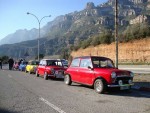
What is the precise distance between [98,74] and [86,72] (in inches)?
44.4

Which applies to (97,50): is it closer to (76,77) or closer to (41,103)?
(76,77)

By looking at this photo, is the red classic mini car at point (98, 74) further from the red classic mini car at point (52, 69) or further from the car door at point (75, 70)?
the red classic mini car at point (52, 69)

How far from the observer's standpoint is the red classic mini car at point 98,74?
12935 millimetres

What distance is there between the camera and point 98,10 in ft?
641

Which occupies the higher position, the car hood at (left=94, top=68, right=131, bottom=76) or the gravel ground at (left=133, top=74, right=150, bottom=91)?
the car hood at (left=94, top=68, right=131, bottom=76)

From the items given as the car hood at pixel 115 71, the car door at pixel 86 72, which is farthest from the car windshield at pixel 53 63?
the car hood at pixel 115 71

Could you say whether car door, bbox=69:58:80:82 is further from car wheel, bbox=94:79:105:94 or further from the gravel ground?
the gravel ground

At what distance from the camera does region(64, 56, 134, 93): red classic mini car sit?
12.9 meters

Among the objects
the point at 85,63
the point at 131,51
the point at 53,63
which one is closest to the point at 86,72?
the point at 85,63

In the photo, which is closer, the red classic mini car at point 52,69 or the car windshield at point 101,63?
the car windshield at point 101,63

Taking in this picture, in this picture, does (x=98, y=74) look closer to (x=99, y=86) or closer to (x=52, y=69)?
(x=99, y=86)

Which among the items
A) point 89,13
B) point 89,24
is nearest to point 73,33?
point 89,24

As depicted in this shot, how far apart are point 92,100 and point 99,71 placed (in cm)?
273

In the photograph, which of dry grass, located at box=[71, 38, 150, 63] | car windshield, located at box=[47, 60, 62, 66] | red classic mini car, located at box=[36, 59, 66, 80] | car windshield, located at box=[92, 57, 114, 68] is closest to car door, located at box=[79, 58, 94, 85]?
car windshield, located at box=[92, 57, 114, 68]
